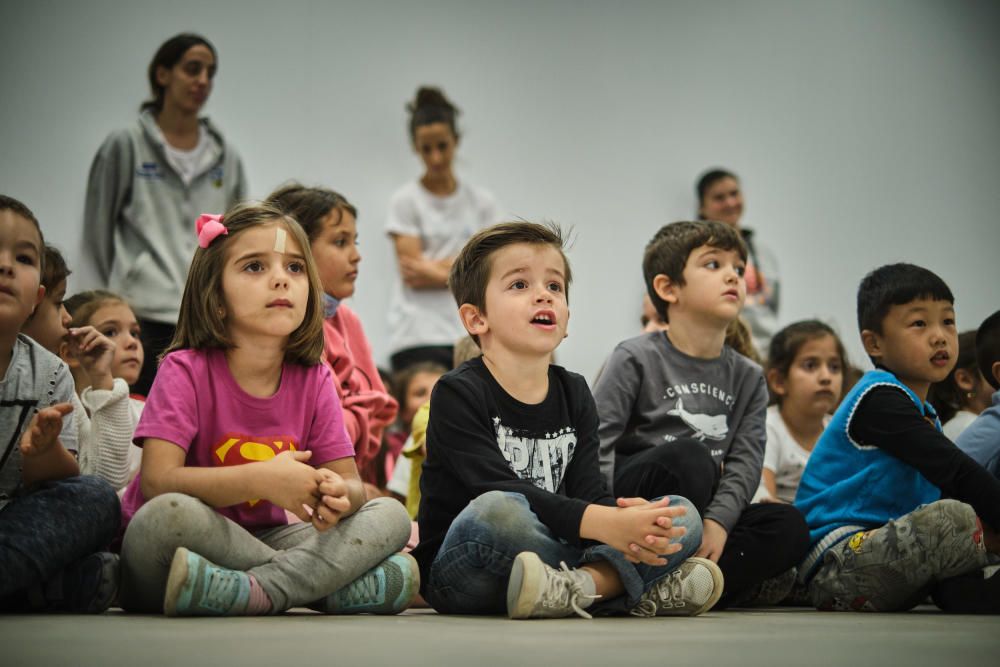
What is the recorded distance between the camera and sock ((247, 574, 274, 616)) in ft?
5.49

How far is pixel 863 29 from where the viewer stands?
221 inches

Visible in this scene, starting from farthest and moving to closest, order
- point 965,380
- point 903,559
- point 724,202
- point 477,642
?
1. point 724,202
2. point 965,380
3. point 903,559
4. point 477,642

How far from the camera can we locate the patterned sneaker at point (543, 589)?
5.40 ft

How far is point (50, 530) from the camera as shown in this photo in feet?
5.59

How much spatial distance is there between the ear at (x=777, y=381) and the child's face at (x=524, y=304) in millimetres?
1418

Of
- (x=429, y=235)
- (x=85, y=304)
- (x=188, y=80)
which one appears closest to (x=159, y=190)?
(x=188, y=80)

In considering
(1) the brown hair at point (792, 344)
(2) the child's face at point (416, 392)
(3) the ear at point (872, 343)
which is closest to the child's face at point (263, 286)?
(3) the ear at point (872, 343)

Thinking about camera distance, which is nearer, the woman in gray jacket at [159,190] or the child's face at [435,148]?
the woman in gray jacket at [159,190]

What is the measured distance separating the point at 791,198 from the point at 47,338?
422cm

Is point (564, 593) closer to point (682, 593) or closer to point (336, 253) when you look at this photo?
point (682, 593)

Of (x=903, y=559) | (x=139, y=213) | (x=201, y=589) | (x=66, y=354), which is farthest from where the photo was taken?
(x=139, y=213)

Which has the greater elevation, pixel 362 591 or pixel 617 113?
pixel 617 113

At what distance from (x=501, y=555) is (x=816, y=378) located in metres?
1.77

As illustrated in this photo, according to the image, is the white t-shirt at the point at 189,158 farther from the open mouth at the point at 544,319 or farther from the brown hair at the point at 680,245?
the open mouth at the point at 544,319
